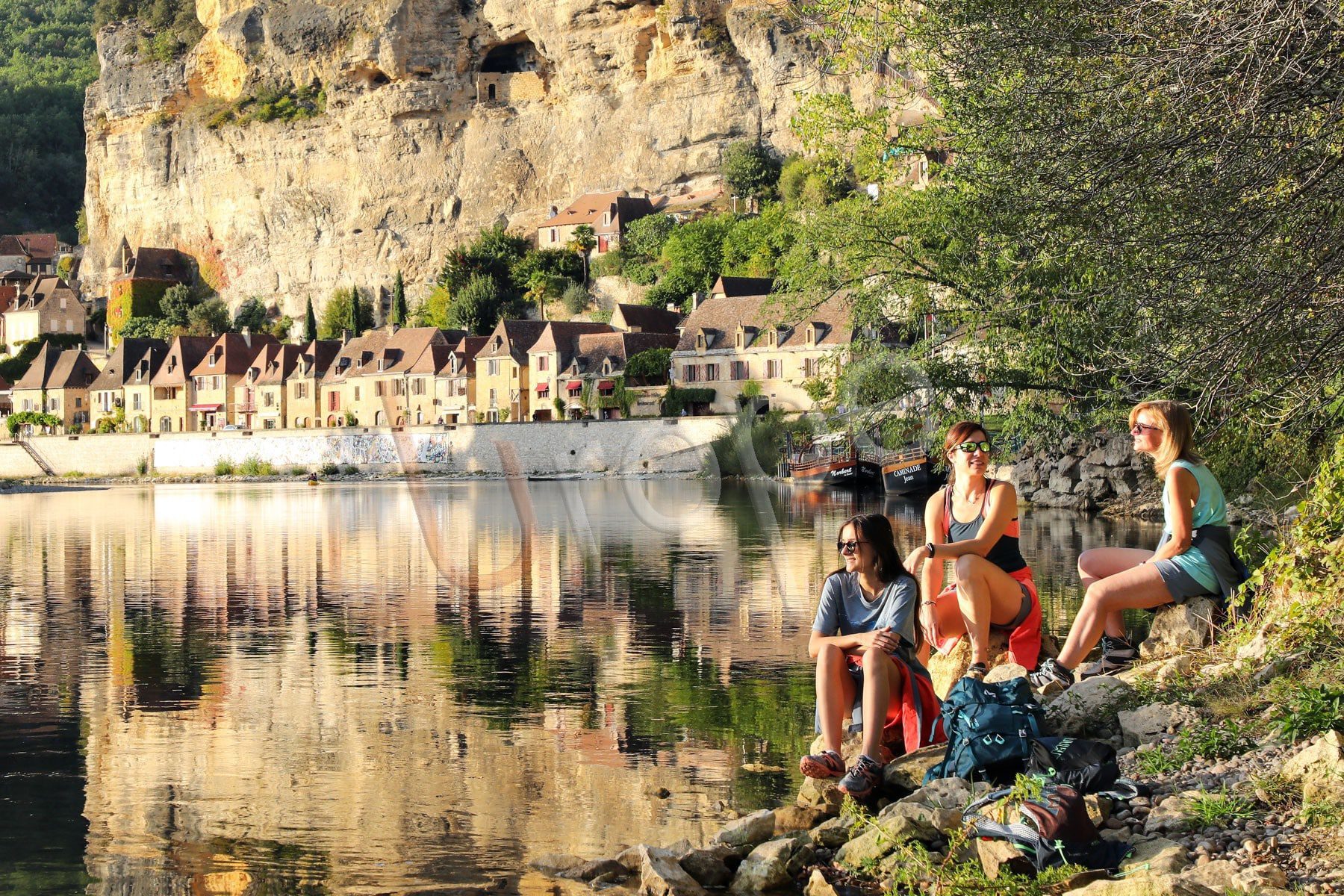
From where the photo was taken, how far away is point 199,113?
101188 mm

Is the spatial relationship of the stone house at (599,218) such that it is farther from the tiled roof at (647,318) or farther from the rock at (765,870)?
the rock at (765,870)

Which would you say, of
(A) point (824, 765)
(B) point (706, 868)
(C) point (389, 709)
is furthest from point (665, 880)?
(C) point (389, 709)

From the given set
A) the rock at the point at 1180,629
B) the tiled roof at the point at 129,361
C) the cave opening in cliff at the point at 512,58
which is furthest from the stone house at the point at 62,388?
the rock at the point at 1180,629

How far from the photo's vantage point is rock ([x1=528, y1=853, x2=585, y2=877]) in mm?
7070

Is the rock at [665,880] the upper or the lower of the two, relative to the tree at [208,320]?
lower

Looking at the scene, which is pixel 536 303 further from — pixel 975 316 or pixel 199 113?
pixel 975 316

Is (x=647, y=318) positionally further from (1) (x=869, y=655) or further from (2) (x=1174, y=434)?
(1) (x=869, y=655)

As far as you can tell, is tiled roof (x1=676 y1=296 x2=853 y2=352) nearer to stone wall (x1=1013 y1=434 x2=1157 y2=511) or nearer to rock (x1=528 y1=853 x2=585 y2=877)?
stone wall (x1=1013 y1=434 x2=1157 y2=511)

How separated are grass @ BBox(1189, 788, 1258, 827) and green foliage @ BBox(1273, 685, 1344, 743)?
52cm

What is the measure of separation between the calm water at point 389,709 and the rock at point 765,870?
844 mm

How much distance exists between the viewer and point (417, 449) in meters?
67.9

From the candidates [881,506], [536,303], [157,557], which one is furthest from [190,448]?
[157,557]

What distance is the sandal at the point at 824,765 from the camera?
7.50 meters

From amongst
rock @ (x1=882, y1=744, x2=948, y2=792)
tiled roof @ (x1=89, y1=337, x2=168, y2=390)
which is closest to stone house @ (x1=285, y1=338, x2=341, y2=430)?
tiled roof @ (x1=89, y1=337, x2=168, y2=390)
